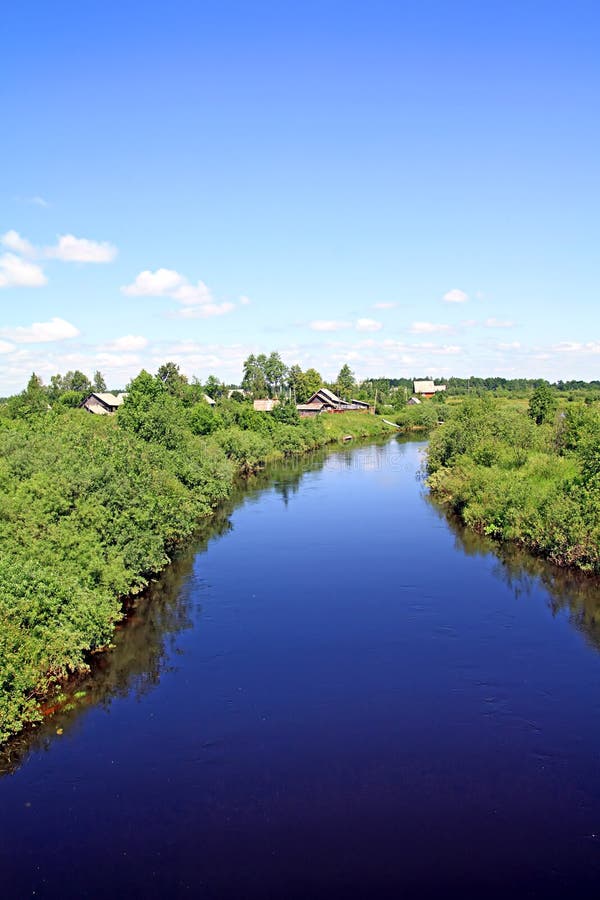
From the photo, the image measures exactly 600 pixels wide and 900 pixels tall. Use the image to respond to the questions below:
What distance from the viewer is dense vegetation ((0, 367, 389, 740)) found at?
63.4 feet

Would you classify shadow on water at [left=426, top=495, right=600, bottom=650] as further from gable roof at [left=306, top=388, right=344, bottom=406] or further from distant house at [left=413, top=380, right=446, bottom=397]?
distant house at [left=413, top=380, right=446, bottom=397]

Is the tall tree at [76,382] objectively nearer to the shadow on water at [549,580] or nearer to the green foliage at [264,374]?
the green foliage at [264,374]

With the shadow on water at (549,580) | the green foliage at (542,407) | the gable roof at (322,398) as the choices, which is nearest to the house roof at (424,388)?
the gable roof at (322,398)

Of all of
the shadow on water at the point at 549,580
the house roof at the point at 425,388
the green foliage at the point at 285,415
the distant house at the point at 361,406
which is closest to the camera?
the shadow on water at the point at 549,580

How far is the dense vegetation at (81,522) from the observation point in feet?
63.4

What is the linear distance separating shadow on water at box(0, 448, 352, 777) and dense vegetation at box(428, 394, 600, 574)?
54.9ft

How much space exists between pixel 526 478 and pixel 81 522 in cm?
2471

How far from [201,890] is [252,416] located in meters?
66.3

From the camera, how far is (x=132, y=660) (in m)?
23.4

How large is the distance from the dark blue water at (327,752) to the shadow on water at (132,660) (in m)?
0.09

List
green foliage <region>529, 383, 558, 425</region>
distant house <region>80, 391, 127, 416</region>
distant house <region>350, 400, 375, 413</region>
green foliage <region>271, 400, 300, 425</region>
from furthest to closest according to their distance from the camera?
distant house <region>350, 400, 375, 413</region> → green foliage <region>271, 400, 300, 425</region> → distant house <region>80, 391, 127, 416</region> → green foliage <region>529, 383, 558, 425</region>

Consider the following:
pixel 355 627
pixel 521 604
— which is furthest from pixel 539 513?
pixel 355 627

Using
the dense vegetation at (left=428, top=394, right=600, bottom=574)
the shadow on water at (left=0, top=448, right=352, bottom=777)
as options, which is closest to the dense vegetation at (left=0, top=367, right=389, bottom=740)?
the shadow on water at (left=0, top=448, right=352, bottom=777)

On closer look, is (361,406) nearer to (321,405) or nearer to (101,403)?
(321,405)
